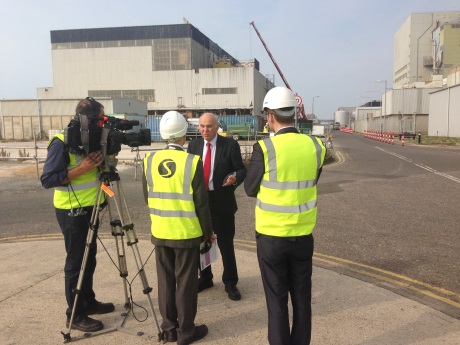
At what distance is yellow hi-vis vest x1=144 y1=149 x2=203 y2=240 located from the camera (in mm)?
3127

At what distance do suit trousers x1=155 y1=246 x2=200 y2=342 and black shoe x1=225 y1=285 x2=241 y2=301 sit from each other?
3.02ft

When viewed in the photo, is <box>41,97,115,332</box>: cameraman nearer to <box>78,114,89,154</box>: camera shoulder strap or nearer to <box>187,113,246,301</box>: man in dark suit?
<box>78,114,89,154</box>: camera shoulder strap

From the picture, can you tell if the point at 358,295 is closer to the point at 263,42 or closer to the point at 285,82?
the point at 285,82

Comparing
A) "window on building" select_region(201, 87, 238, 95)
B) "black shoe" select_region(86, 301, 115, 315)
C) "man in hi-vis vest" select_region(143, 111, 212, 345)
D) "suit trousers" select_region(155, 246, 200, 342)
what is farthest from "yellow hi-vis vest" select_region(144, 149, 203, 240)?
"window on building" select_region(201, 87, 238, 95)

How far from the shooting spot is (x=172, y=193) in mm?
3164

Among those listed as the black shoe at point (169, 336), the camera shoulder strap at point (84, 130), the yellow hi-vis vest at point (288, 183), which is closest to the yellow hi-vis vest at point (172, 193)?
the camera shoulder strap at point (84, 130)

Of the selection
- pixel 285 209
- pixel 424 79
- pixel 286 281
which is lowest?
pixel 286 281

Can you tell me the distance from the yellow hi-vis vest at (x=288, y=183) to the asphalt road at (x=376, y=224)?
2205 mm

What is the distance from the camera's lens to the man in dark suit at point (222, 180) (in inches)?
166

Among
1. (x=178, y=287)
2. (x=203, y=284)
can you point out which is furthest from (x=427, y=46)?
(x=178, y=287)

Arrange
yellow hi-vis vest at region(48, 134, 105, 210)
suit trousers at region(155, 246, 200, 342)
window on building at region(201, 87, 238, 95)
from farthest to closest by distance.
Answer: window on building at region(201, 87, 238, 95) → yellow hi-vis vest at region(48, 134, 105, 210) → suit trousers at region(155, 246, 200, 342)

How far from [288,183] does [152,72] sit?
6335 cm

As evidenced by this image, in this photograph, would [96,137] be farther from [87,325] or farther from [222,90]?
[222,90]

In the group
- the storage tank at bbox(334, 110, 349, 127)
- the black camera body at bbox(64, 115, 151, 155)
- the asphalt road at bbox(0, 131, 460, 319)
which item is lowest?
the asphalt road at bbox(0, 131, 460, 319)
